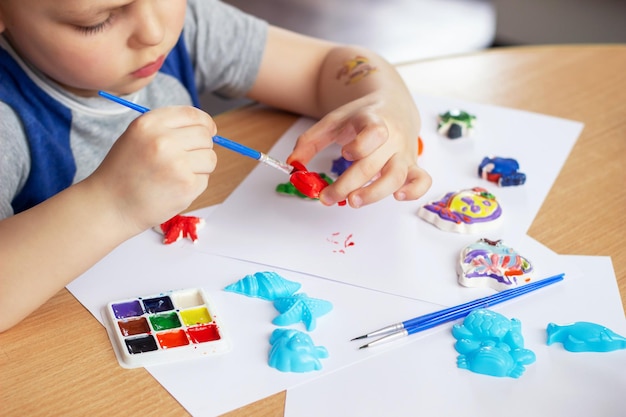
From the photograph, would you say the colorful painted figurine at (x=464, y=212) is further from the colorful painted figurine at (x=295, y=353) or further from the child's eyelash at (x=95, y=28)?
the child's eyelash at (x=95, y=28)

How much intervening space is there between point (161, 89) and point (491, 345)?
2.04ft

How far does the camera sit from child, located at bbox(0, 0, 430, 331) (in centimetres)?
71

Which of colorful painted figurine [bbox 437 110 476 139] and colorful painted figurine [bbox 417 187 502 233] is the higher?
colorful painted figurine [bbox 417 187 502 233]

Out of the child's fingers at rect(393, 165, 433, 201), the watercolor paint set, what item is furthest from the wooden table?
the child's fingers at rect(393, 165, 433, 201)

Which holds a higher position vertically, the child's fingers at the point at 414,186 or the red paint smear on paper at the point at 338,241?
the child's fingers at the point at 414,186

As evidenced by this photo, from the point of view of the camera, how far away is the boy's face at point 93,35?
773 millimetres

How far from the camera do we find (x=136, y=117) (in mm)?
940

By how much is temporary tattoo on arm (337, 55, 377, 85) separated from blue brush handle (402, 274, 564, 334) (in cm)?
41

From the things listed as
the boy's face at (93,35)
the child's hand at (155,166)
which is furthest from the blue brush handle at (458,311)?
the boy's face at (93,35)

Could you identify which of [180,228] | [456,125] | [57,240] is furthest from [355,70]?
[57,240]

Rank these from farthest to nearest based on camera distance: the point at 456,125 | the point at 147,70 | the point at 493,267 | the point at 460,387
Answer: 1. the point at 456,125
2. the point at 147,70
3. the point at 493,267
4. the point at 460,387

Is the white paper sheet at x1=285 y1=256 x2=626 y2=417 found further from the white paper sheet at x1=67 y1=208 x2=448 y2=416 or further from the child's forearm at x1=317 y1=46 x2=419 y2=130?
the child's forearm at x1=317 y1=46 x2=419 y2=130

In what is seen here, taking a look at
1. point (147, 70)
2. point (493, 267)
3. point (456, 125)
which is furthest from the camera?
point (456, 125)

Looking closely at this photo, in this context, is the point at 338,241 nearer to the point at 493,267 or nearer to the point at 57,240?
the point at 493,267
